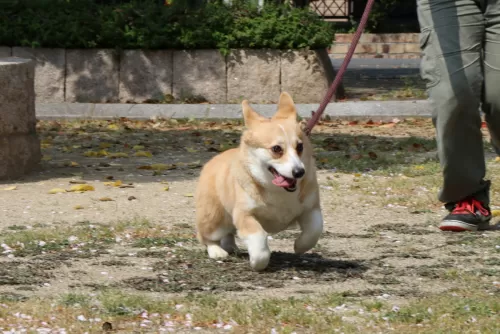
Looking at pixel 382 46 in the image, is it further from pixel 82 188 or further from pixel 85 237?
pixel 85 237

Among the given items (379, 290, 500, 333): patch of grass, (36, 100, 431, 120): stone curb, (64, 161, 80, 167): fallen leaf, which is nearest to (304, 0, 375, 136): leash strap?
(379, 290, 500, 333): patch of grass

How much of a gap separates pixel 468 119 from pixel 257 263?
1703 millimetres

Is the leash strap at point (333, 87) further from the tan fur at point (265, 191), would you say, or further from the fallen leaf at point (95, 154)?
the fallen leaf at point (95, 154)

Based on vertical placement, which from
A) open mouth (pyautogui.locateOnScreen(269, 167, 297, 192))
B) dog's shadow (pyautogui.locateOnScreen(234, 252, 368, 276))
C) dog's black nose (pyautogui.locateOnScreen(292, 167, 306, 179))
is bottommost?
dog's shadow (pyautogui.locateOnScreen(234, 252, 368, 276))

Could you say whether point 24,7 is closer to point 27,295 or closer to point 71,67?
point 71,67

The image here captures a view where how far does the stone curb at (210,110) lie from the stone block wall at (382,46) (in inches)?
476

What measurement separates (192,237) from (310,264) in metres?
1.08

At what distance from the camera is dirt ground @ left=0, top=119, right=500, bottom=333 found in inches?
206

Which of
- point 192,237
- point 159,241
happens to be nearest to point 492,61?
point 192,237

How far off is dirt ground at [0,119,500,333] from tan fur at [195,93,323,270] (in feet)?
0.73

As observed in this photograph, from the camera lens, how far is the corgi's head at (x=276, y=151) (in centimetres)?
525

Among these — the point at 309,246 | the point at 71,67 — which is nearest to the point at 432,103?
the point at 309,246

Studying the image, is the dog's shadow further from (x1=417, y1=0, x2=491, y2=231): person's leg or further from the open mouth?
(x1=417, y1=0, x2=491, y2=231): person's leg

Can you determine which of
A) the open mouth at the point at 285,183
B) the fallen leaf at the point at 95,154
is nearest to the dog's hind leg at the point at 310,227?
the open mouth at the point at 285,183
